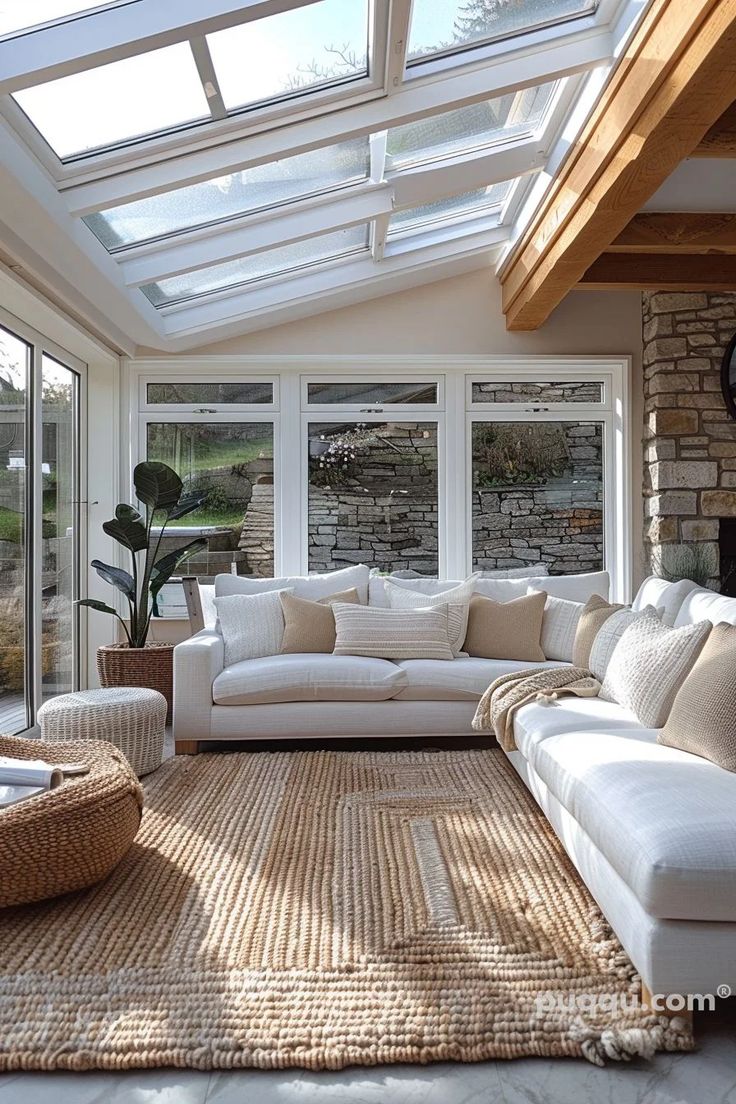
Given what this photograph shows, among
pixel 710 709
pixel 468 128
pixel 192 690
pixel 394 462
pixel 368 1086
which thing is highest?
pixel 468 128

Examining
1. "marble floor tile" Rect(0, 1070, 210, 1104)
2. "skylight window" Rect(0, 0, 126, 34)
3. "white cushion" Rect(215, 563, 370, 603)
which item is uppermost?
"skylight window" Rect(0, 0, 126, 34)

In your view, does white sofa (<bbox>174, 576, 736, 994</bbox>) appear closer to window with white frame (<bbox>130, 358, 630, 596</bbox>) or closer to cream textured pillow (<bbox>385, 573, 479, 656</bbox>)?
cream textured pillow (<bbox>385, 573, 479, 656</bbox>)

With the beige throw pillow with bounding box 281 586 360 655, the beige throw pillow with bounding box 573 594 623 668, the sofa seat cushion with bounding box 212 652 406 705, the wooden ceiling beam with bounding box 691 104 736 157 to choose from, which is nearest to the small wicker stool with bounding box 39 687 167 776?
the sofa seat cushion with bounding box 212 652 406 705

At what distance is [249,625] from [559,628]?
1636 mm

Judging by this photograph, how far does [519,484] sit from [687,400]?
1.19m

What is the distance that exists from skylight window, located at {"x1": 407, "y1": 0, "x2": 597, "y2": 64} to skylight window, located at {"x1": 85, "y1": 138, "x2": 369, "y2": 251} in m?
0.72

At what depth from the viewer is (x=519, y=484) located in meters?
6.18

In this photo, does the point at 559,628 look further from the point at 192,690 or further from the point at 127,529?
the point at 127,529

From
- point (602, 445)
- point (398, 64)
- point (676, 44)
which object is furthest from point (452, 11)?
point (602, 445)

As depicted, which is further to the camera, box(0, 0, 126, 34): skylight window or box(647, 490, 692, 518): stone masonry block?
box(647, 490, 692, 518): stone masonry block

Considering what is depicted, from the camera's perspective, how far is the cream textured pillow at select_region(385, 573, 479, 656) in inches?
189

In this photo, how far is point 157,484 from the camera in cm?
518

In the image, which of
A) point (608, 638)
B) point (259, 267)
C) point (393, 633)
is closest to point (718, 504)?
point (608, 638)

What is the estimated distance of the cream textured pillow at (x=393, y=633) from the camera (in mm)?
4633
